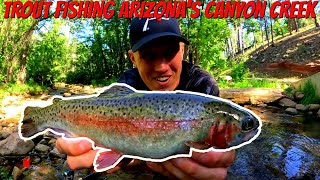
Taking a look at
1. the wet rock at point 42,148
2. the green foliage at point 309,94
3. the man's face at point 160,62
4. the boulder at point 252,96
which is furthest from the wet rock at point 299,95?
the man's face at point 160,62

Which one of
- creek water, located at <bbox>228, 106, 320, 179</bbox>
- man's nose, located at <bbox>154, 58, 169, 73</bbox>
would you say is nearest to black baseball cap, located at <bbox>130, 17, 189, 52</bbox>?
man's nose, located at <bbox>154, 58, 169, 73</bbox>

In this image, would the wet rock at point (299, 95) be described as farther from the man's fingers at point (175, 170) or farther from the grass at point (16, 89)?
the grass at point (16, 89)

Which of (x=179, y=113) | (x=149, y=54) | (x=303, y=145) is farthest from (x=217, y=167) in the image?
(x=303, y=145)

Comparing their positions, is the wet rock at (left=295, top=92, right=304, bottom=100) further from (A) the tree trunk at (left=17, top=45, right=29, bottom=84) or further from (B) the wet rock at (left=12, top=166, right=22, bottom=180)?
(A) the tree trunk at (left=17, top=45, right=29, bottom=84)

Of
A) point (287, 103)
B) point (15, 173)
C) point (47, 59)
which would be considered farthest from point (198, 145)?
point (47, 59)

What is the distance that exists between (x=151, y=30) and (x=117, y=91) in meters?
0.67

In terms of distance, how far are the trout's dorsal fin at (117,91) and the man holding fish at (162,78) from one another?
356 millimetres

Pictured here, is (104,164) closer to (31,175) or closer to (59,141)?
(59,141)

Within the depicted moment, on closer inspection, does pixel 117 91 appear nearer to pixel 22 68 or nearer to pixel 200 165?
pixel 200 165

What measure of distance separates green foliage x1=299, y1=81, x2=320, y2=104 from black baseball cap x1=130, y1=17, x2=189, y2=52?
12.5 metres

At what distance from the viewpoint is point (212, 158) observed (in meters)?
1.53

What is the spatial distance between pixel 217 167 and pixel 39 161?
4.74 metres

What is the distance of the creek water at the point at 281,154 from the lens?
527cm

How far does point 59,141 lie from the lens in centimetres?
187
